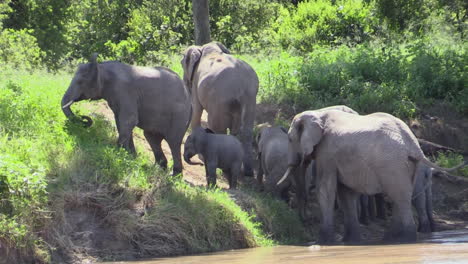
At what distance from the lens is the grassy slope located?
10.0 metres

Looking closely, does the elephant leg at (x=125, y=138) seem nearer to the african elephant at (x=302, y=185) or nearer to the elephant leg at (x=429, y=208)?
the african elephant at (x=302, y=185)

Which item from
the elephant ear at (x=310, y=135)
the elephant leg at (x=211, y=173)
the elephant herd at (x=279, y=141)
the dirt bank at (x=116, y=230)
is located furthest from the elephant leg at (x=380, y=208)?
the dirt bank at (x=116, y=230)

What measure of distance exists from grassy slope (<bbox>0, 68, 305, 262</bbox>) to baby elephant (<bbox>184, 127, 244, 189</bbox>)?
82 centimetres

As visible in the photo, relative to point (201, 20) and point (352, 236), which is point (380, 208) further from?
point (201, 20)

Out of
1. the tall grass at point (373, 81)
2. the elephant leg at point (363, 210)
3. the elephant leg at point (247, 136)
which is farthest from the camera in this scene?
the tall grass at point (373, 81)

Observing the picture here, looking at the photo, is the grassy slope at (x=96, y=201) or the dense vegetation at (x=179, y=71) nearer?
the grassy slope at (x=96, y=201)

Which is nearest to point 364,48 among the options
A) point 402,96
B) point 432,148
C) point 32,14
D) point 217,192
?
point 402,96

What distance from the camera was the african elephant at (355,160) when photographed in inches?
467

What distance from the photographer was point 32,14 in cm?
2805

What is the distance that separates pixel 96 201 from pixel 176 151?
251cm

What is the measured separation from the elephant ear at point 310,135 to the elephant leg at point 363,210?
78.6 inches

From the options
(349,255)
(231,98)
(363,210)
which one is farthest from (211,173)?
(349,255)

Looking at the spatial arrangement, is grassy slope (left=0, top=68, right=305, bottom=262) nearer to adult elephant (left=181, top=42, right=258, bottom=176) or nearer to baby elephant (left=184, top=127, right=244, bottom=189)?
baby elephant (left=184, top=127, right=244, bottom=189)

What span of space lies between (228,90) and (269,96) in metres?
3.32
